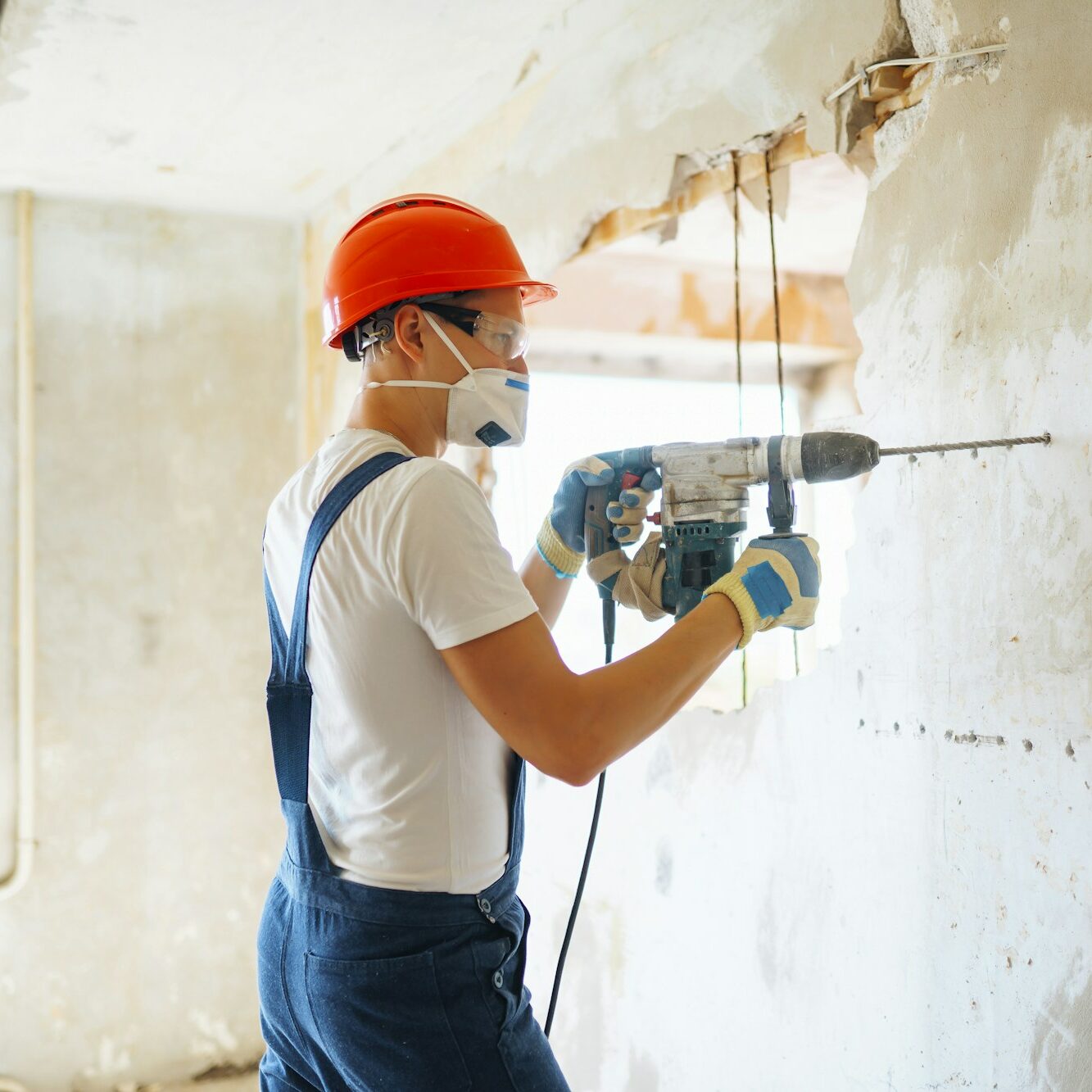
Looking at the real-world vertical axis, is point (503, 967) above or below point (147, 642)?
below

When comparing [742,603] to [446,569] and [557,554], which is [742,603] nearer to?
[446,569]

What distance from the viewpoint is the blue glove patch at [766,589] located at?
1197mm

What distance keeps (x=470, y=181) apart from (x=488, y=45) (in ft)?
1.19

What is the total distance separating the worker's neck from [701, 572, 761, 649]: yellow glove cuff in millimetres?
358

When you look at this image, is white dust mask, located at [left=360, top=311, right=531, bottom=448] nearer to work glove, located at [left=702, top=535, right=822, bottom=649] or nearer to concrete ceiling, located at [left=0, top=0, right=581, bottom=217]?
work glove, located at [left=702, top=535, right=822, bottom=649]

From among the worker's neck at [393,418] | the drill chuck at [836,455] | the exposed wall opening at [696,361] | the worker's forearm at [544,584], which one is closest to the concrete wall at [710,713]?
the drill chuck at [836,455]

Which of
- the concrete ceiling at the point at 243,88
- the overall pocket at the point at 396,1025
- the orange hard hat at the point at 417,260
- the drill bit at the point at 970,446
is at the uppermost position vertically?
the concrete ceiling at the point at 243,88

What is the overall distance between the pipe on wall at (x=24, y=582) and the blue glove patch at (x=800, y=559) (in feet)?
7.94

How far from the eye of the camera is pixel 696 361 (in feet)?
13.6

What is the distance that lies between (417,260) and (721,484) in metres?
0.45

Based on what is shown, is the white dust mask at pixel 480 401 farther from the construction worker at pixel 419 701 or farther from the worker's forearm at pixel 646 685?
the worker's forearm at pixel 646 685

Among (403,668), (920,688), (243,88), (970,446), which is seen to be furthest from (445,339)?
(243,88)

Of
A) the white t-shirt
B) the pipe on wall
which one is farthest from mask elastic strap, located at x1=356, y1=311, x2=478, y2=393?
the pipe on wall

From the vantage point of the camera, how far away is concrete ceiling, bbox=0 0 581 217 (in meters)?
2.12
